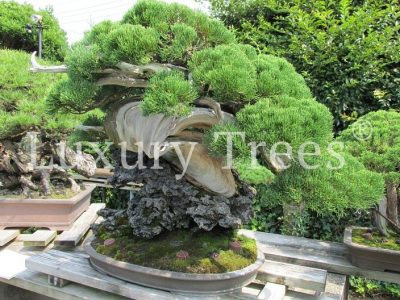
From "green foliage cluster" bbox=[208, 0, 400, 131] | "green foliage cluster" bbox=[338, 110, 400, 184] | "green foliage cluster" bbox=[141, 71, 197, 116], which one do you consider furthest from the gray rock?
"green foliage cluster" bbox=[208, 0, 400, 131]

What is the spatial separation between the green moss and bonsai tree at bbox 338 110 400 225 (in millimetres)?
68

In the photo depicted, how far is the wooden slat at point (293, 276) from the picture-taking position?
1082 mm

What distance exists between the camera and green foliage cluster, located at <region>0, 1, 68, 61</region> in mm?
2639

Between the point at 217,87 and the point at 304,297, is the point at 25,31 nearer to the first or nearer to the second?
the point at 217,87

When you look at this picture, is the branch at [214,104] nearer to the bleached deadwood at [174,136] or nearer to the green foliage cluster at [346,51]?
the bleached deadwood at [174,136]

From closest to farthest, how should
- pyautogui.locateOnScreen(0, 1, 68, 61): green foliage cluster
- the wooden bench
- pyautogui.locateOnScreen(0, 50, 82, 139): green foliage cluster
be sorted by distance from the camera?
the wooden bench < pyautogui.locateOnScreen(0, 50, 82, 139): green foliage cluster < pyautogui.locateOnScreen(0, 1, 68, 61): green foliage cluster

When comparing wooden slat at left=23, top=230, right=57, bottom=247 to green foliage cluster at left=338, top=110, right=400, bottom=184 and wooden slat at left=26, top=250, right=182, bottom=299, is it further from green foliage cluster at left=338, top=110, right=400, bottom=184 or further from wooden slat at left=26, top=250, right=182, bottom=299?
green foliage cluster at left=338, top=110, right=400, bottom=184

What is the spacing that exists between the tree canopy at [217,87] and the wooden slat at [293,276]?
270mm

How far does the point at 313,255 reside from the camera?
1.39m

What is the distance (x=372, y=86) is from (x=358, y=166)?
4.41 ft

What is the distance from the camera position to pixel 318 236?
2227mm

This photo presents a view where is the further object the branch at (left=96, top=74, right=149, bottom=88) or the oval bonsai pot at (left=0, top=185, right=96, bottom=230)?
the oval bonsai pot at (left=0, top=185, right=96, bottom=230)

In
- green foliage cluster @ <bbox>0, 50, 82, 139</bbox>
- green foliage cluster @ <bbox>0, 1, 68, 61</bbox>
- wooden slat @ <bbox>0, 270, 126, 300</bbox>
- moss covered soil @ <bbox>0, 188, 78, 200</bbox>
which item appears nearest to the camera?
wooden slat @ <bbox>0, 270, 126, 300</bbox>

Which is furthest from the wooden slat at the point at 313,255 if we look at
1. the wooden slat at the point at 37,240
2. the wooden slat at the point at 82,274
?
the wooden slat at the point at 37,240
